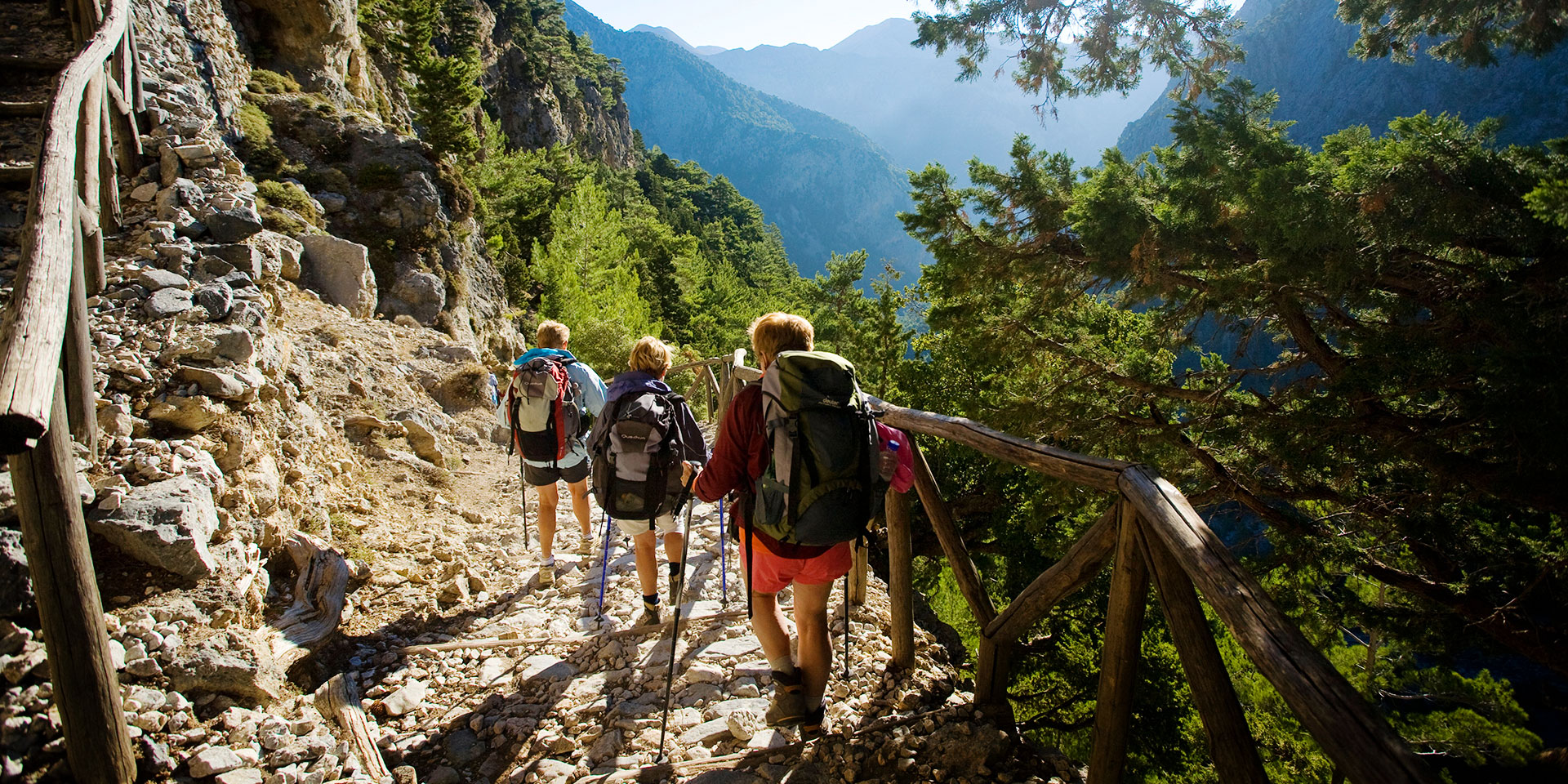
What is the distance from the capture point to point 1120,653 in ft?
7.20

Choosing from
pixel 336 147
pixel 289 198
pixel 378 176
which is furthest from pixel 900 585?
pixel 336 147

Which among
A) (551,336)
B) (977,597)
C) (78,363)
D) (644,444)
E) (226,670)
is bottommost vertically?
(226,670)

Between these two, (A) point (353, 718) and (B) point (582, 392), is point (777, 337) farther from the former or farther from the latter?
(A) point (353, 718)

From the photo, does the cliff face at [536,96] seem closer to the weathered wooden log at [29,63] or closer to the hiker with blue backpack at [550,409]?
the weathered wooden log at [29,63]

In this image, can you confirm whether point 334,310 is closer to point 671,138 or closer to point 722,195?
point 722,195

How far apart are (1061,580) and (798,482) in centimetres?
107

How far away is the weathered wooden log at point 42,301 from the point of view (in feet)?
4.74

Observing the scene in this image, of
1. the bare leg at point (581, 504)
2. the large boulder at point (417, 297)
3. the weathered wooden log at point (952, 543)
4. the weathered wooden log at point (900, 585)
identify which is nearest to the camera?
the weathered wooden log at point (952, 543)

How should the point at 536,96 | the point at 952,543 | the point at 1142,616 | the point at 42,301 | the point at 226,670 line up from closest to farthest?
the point at 42,301 < the point at 1142,616 < the point at 226,670 < the point at 952,543 < the point at 536,96

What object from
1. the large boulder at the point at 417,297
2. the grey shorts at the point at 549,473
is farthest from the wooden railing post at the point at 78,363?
the large boulder at the point at 417,297

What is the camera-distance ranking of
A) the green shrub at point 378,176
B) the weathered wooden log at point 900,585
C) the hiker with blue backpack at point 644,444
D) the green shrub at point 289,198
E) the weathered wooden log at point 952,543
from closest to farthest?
the weathered wooden log at point 952,543, the weathered wooden log at point 900,585, the hiker with blue backpack at point 644,444, the green shrub at point 289,198, the green shrub at point 378,176

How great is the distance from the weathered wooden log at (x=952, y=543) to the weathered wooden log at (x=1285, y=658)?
123 centimetres

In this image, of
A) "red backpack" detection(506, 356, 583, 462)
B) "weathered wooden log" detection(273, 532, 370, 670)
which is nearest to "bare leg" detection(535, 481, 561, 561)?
"red backpack" detection(506, 356, 583, 462)

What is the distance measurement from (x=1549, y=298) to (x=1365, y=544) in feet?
9.02
